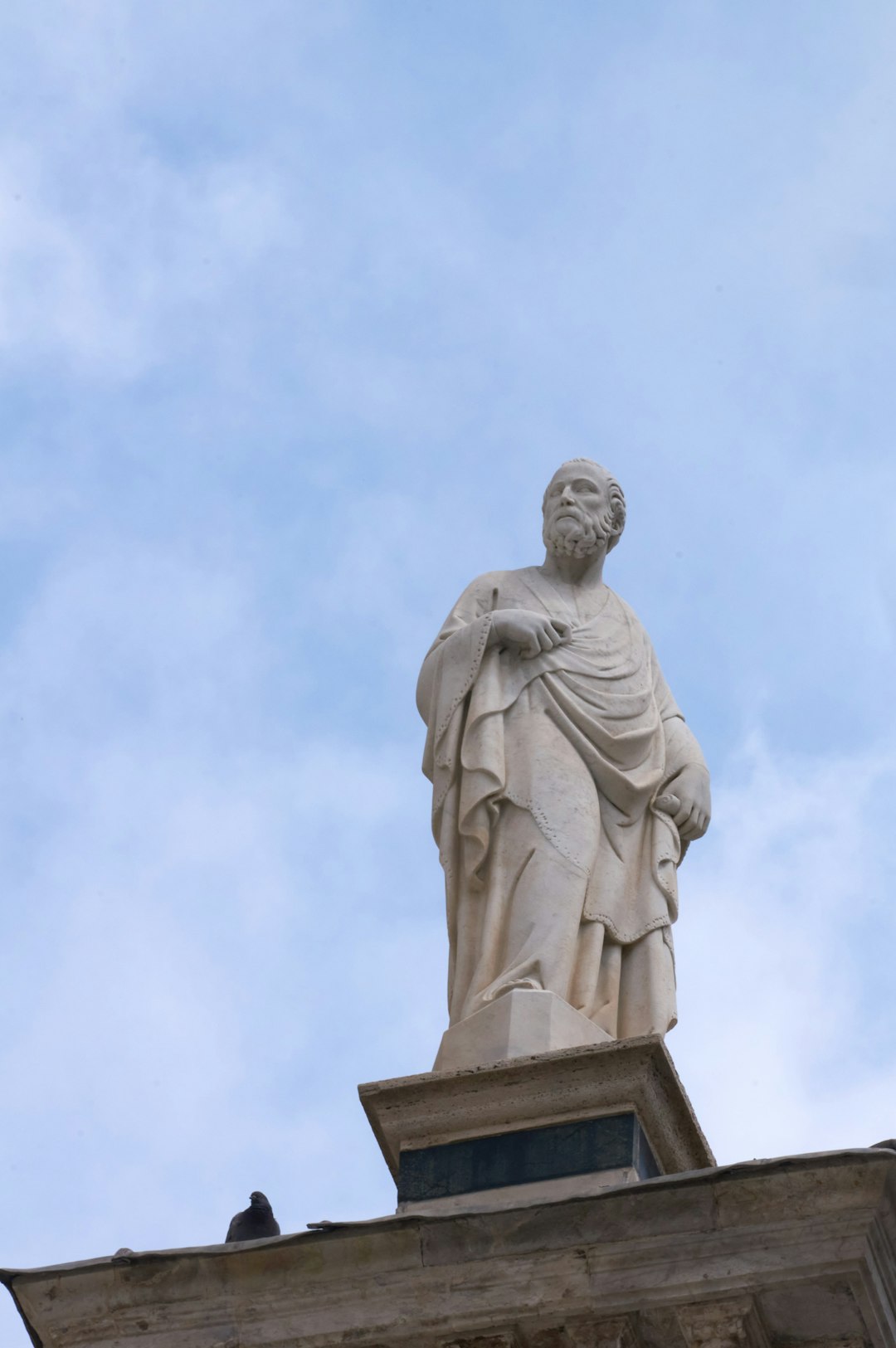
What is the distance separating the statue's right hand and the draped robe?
4cm

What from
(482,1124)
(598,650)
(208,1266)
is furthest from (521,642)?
(208,1266)

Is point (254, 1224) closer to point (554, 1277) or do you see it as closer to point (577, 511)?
point (554, 1277)

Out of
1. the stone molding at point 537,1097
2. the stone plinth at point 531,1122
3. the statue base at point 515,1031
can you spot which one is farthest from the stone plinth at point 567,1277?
the statue base at point 515,1031

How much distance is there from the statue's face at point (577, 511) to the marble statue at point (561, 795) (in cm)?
1

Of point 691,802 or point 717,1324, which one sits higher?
point 691,802

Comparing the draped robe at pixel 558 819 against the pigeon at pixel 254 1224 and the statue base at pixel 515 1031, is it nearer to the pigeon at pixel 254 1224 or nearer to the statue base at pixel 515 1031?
the statue base at pixel 515 1031

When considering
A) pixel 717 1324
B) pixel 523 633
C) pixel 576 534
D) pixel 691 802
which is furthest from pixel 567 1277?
pixel 576 534

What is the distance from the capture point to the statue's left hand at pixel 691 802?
427 inches

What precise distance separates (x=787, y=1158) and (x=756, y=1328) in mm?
594

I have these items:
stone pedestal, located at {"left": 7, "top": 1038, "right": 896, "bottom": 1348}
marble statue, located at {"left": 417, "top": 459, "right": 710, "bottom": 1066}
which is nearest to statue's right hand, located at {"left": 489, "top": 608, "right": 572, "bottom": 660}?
marble statue, located at {"left": 417, "top": 459, "right": 710, "bottom": 1066}

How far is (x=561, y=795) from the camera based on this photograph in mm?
10305

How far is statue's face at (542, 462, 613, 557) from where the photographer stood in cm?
1162

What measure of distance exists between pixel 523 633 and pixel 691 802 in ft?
3.69

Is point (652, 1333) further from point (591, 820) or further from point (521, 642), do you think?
point (521, 642)
